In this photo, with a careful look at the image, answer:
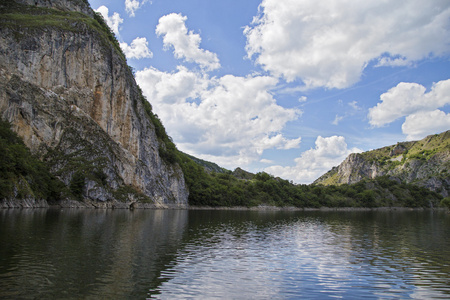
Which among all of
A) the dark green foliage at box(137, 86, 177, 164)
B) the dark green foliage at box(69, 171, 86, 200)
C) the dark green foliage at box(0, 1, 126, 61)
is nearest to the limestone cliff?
the dark green foliage at box(0, 1, 126, 61)

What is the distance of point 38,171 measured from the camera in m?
76.6

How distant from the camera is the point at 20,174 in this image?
216 feet

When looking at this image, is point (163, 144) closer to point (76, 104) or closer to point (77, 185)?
point (76, 104)

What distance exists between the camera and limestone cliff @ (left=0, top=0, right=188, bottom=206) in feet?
282

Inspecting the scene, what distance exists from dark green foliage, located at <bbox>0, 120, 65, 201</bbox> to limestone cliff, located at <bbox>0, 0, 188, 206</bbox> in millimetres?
5108

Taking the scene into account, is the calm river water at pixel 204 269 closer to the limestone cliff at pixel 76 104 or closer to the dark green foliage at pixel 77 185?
the dark green foliage at pixel 77 185

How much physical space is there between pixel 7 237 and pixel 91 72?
295ft

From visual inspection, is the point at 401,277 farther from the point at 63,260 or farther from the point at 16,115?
the point at 16,115

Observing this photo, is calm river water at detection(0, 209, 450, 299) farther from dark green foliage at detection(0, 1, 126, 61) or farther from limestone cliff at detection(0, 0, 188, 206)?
dark green foliage at detection(0, 1, 126, 61)

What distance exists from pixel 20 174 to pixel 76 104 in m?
38.7

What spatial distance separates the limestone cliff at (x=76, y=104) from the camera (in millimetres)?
86000

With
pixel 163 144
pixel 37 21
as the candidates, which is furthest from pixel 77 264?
pixel 163 144

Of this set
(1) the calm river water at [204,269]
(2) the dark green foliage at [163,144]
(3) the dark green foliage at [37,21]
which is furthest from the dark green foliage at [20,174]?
(2) the dark green foliage at [163,144]

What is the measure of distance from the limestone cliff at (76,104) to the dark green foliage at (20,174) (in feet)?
16.8
